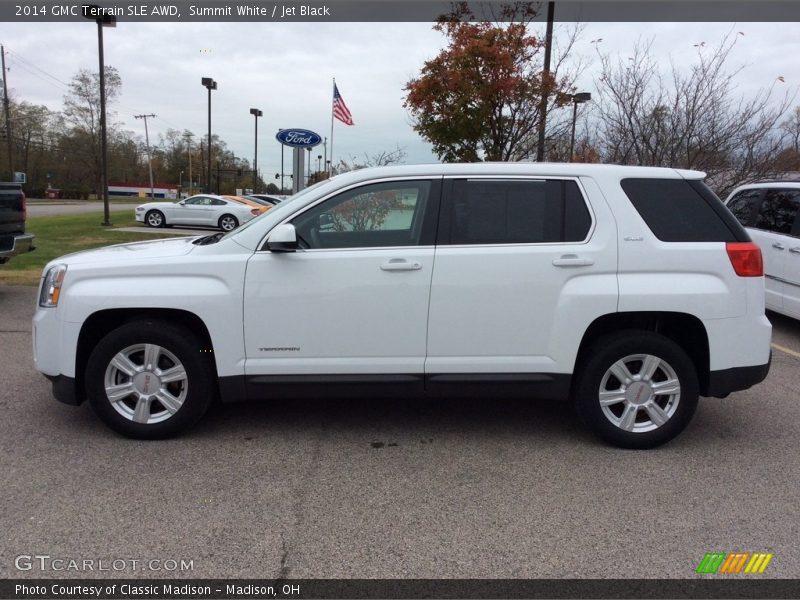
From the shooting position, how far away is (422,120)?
40.9 feet

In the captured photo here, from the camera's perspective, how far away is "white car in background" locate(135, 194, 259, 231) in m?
22.8

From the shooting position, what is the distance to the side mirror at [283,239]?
3.72 meters

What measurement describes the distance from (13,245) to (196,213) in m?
15.4

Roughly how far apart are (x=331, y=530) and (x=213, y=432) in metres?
1.54

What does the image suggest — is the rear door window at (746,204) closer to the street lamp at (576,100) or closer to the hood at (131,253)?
the street lamp at (576,100)

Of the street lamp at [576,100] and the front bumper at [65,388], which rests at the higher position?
the street lamp at [576,100]

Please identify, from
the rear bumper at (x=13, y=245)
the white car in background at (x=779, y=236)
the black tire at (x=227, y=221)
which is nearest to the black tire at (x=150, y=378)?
the rear bumper at (x=13, y=245)

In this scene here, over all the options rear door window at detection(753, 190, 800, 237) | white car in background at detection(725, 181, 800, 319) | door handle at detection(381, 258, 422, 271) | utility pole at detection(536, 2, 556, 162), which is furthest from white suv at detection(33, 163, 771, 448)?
utility pole at detection(536, 2, 556, 162)

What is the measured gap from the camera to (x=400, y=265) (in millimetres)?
3850

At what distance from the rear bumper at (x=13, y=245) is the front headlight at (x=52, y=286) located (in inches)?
189

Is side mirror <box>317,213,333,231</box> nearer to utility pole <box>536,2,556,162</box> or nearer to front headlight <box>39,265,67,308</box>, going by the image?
front headlight <box>39,265,67,308</box>

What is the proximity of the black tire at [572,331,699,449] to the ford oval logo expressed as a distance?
29.3 ft

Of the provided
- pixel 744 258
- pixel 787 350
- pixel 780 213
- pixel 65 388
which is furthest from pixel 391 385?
pixel 780 213

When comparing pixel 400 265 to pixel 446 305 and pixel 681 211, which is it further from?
pixel 681 211
